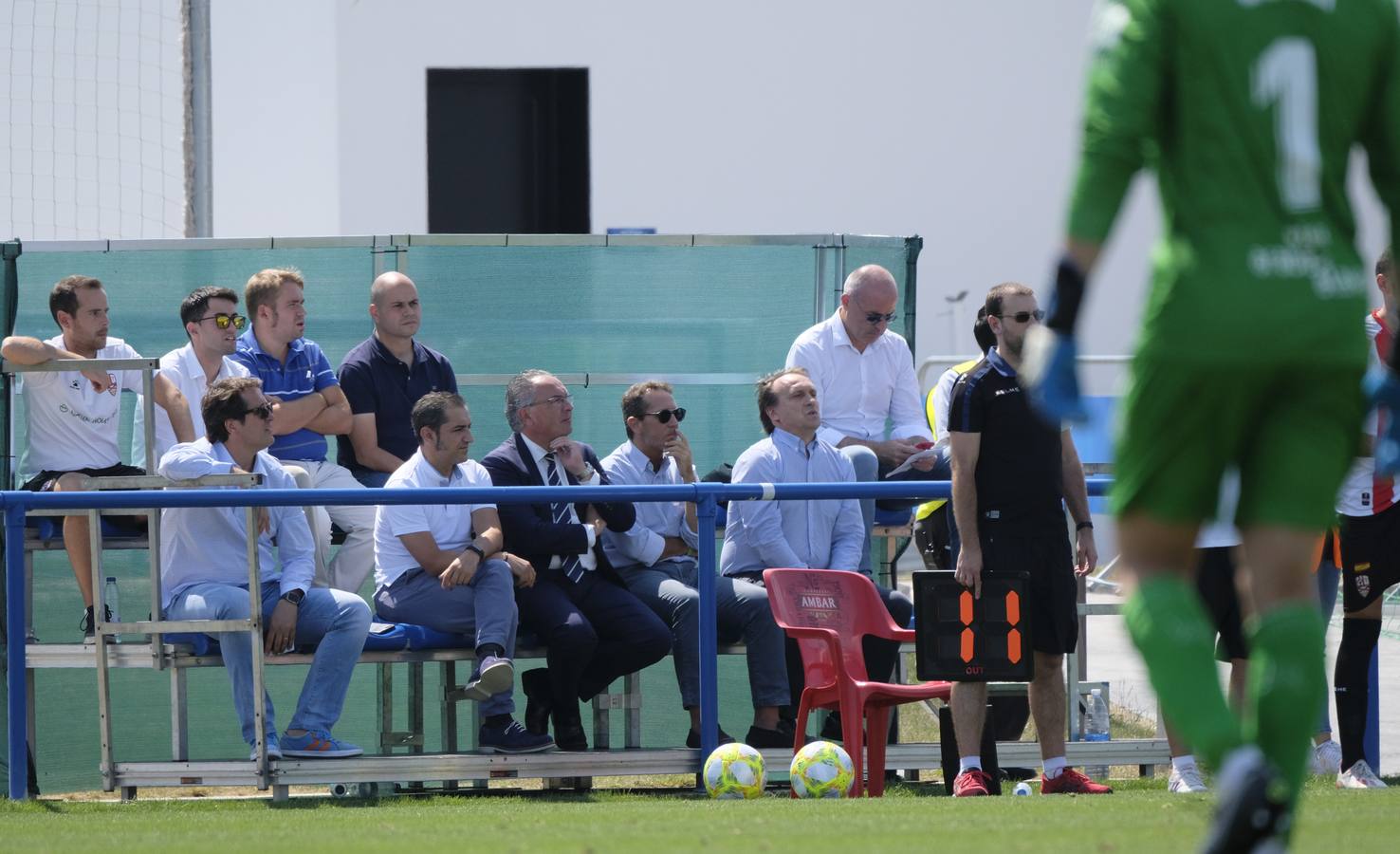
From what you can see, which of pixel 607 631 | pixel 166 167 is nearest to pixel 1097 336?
pixel 166 167

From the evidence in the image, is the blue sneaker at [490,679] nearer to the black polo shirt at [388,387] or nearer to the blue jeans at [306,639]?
the blue jeans at [306,639]

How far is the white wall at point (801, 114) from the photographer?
13.9 metres

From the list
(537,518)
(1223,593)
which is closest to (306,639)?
(537,518)

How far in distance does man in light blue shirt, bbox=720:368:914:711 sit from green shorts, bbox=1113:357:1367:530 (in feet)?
15.1

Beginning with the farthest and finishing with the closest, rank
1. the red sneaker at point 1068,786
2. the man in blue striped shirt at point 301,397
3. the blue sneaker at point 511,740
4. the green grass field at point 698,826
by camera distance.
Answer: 1. the man in blue striped shirt at point 301,397
2. the blue sneaker at point 511,740
3. the red sneaker at point 1068,786
4. the green grass field at point 698,826

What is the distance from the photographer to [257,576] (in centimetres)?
709

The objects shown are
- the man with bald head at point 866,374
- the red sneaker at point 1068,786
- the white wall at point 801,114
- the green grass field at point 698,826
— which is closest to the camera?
the green grass field at point 698,826

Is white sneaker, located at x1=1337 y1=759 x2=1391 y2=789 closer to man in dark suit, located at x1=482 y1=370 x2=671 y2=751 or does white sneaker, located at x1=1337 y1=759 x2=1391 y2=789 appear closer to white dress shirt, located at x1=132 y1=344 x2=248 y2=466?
man in dark suit, located at x1=482 y1=370 x2=671 y2=751

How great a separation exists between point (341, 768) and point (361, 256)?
2929 mm

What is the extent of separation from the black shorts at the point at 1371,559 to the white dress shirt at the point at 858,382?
2.28 m

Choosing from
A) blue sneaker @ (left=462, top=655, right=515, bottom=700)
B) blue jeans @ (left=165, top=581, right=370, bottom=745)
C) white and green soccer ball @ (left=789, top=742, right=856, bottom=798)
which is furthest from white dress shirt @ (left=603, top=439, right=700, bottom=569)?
white and green soccer ball @ (left=789, top=742, right=856, bottom=798)

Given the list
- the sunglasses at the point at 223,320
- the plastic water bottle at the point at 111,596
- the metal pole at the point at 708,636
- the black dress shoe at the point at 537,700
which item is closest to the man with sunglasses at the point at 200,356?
the sunglasses at the point at 223,320

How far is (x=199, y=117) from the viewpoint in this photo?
36.3ft

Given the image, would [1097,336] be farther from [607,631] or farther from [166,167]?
[607,631]
